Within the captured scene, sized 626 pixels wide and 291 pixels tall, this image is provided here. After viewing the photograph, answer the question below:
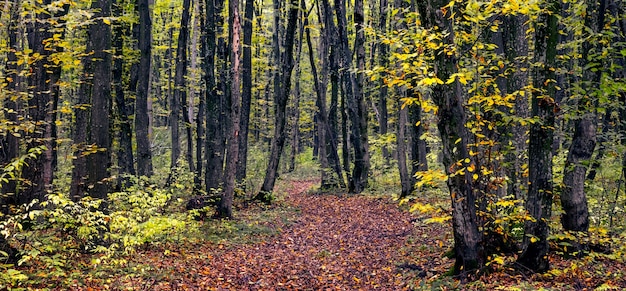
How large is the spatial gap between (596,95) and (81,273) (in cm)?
918

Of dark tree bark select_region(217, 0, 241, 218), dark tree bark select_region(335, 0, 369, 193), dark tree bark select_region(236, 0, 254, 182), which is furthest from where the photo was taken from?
dark tree bark select_region(335, 0, 369, 193)

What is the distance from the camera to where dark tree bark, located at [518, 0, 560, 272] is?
6277 millimetres

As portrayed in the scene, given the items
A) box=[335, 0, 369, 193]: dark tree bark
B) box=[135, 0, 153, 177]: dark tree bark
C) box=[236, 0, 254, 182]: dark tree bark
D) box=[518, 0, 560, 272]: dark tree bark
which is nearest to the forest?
box=[518, 0, 560, 272]: dark tree bark

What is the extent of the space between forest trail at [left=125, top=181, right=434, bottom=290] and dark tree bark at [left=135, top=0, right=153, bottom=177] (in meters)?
6.42

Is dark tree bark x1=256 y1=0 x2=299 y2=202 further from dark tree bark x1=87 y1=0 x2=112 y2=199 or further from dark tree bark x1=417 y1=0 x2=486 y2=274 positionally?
dark tree bark x1=417 y1=0 x2=486 y2=274

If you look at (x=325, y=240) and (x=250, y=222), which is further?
(x=250, y=222)

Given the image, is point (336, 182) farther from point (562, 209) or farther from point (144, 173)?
point (562, 209)

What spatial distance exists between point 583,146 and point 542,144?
1050 mm

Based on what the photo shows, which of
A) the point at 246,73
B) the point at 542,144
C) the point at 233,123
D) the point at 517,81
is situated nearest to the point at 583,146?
the point at 542,144

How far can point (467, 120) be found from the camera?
23.6ft

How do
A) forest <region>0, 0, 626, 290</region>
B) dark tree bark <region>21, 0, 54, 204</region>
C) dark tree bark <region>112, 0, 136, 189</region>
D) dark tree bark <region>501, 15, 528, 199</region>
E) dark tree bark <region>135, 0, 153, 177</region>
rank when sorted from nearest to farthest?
forest <region>0, 0, 626, 290</region> → dark tree bark <region>501, 15, 528, 199</region> → dark tree bark <region>21, 0, 54, 204</region> → dark tree bark <region>135, 0, 153, 177</region> → dark tree bark <region>112, 0, 136, 189</region>

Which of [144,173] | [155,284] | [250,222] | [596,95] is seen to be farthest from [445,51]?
[144,173]

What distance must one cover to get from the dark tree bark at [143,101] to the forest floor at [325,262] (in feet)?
14.3

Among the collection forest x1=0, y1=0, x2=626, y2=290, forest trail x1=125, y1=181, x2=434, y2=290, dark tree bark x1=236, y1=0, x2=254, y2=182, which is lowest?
forest trail x1=125, y1=181, x2=434, y2=290
